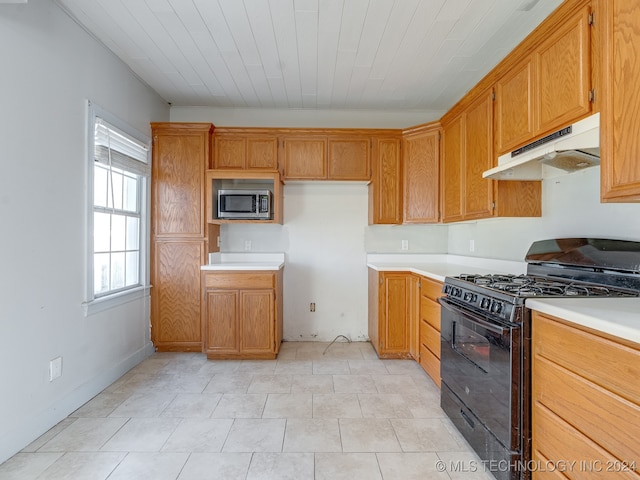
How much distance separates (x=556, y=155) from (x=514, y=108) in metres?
0.53

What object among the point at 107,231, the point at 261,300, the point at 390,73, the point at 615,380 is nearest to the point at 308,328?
the point at 261,300

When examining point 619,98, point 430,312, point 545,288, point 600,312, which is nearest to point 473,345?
point 545,288

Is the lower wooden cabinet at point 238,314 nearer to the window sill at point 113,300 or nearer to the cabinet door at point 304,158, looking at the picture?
the window sill at point 113,300

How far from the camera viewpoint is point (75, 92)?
2.32 metres

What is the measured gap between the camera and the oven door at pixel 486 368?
4.98 ft

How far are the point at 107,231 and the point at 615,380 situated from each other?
3.26m

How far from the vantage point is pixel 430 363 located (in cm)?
272

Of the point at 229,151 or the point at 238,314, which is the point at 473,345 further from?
the point at 229,151

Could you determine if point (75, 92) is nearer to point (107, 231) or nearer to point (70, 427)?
point (107, 231)

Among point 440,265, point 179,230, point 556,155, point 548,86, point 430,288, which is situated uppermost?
point 548,86

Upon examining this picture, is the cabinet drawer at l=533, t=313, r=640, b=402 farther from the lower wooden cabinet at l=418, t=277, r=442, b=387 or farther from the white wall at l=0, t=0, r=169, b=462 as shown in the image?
the white wall at l=0, t=0, r=169, b=462

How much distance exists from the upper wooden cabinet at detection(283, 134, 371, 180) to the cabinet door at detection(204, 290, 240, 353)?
1385mm

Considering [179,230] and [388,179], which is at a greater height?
[388,179]

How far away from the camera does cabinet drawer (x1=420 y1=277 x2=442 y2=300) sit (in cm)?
258
